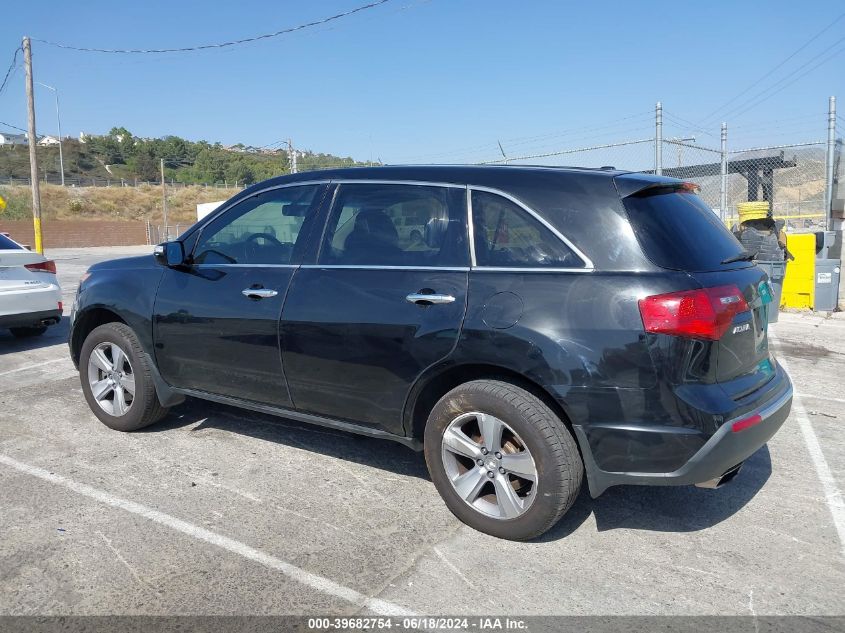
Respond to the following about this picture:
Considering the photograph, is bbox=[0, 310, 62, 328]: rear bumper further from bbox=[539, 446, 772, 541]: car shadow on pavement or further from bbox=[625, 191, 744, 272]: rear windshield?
bbox=[625, 191, 744, 272]: rear windshield

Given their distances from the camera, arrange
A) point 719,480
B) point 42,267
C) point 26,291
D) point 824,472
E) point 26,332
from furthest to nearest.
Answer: point 26,332
point 42,267
point 26,291
point 824,472
point 719,480

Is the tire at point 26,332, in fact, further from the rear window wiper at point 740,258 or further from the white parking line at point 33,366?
the rear window wiper at point 740,258

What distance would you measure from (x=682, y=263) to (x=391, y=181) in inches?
63.1

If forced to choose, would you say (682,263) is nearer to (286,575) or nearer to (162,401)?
(286,575)

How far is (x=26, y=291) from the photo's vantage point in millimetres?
7750

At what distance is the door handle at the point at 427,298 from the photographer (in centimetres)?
332

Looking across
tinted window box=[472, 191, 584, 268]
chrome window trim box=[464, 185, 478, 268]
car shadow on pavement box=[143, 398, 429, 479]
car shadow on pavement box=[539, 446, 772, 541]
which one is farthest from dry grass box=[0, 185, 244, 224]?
car shadow on pavement box=[539, 446, 772, 541]

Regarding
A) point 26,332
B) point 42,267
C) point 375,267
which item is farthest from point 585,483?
point 26,332

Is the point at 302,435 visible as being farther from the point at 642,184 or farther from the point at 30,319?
the point at 30,319

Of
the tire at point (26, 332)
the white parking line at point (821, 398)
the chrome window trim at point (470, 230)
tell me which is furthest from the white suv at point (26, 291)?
the white parking line at point (821, 398)

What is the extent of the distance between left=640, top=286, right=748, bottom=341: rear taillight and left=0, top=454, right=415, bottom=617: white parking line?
156 centimetres

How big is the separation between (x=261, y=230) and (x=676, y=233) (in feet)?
8.01

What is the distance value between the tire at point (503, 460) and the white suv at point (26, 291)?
20.2ft

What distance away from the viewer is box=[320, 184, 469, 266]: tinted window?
11.5 feet
